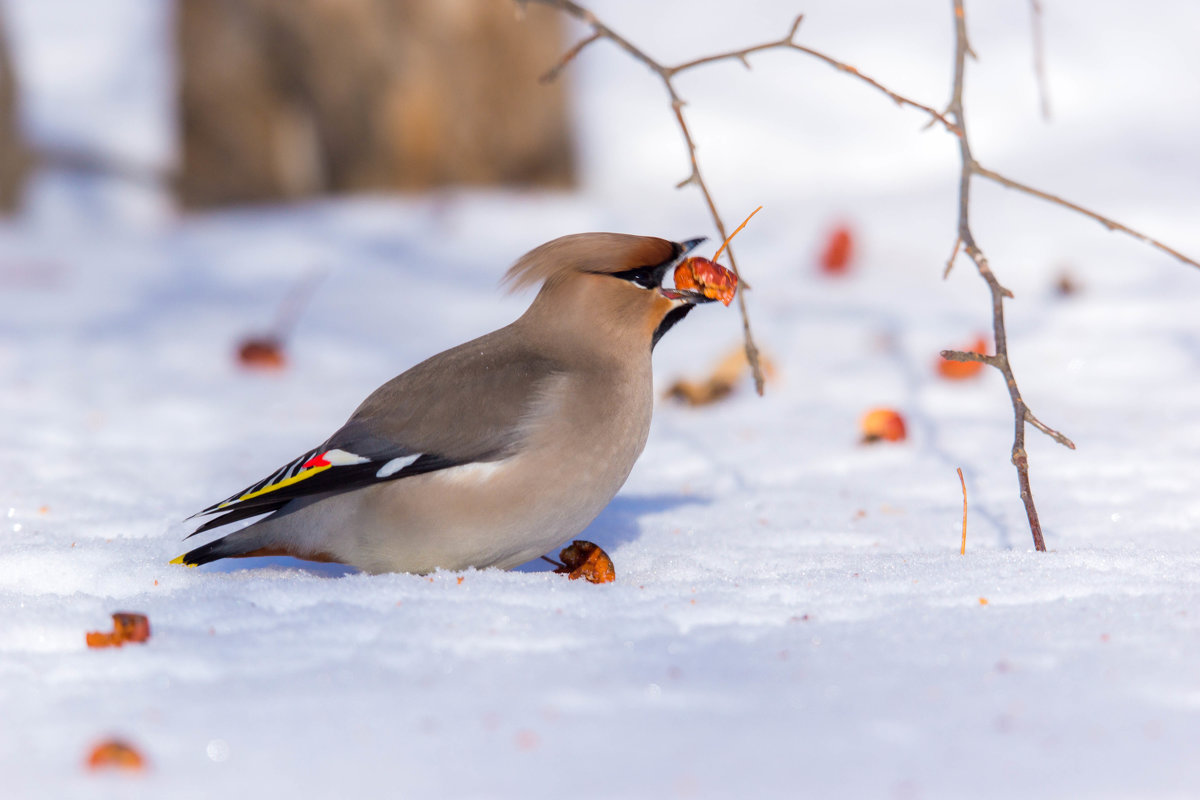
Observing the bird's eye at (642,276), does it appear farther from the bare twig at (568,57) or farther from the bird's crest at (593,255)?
the bare twig at (568,57)

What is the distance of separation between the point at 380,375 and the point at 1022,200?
3398 millimetres

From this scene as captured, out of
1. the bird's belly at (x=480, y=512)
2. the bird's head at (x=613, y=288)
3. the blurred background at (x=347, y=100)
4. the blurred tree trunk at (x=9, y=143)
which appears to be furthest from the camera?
the blurred background at (x=347, y=100)

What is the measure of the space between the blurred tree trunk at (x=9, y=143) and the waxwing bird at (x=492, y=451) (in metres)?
5.04

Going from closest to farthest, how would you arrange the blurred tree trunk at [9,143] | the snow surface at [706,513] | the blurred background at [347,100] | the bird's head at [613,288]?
the snow surface at [706,513]
the bird's head at [613,288]
the blurred tree trunk at [9,143]
the blurred background at [347,100]

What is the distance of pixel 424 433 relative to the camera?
8.62 feet

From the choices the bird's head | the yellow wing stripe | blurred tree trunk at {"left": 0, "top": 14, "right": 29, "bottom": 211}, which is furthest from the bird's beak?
blurred tree trunk at {"left": 0, "top": 14, "right": 29, "bottom": 211}

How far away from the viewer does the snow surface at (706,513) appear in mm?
1768

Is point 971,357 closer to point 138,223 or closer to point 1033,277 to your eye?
point 1033,277

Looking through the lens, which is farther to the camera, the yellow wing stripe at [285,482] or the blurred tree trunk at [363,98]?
the blurred tree trunk at [363,98]

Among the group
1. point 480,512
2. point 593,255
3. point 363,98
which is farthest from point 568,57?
point 363,98

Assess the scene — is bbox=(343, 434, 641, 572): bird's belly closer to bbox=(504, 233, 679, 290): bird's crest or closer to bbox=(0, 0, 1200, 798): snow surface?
bbox=(0, 0, 1200, 798): snow surface

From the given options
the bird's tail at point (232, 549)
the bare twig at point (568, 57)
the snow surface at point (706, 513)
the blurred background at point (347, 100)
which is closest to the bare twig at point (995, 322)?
the snow surface at point (706, 513)

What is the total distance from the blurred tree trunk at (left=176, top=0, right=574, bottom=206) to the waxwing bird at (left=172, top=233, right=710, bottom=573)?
4.69 m

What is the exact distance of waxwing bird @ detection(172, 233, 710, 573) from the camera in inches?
101
